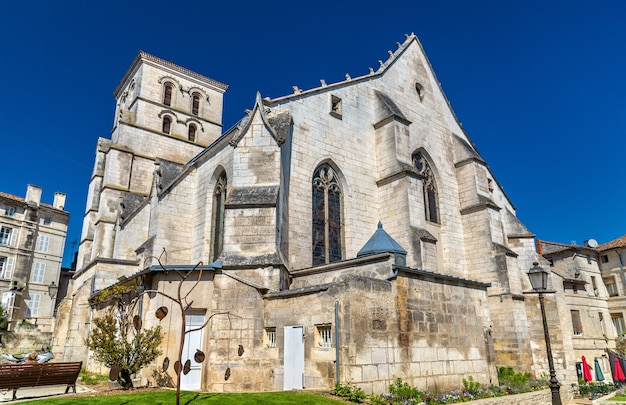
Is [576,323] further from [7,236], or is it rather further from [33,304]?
[7,236]

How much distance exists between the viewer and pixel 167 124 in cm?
3006

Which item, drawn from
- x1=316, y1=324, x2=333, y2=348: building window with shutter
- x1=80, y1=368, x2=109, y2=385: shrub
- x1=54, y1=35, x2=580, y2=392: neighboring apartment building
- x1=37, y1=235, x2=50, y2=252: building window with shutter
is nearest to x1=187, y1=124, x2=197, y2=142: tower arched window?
x1=54, y1=35, x2=580, y2=392: neighboring apartment building

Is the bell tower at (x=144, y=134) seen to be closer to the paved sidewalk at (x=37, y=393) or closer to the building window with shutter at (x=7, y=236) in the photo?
the building window with shutter at (x=7, y=236)

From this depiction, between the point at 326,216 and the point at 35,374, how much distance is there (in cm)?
969

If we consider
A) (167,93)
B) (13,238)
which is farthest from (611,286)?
(13,238)

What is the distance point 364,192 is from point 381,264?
6129 millimetres

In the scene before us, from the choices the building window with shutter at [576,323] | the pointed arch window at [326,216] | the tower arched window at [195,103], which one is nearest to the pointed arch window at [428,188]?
the pointed arch window at [326,216]

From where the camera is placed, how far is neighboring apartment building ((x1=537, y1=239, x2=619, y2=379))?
101 ft

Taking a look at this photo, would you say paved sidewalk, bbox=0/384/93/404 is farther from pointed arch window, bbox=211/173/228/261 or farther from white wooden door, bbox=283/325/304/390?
pointed arch window, bbox=211/173/228/261

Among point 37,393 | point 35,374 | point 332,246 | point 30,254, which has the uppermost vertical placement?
point 30,254

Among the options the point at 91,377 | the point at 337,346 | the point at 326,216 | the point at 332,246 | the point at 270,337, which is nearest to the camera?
the point at 337,346

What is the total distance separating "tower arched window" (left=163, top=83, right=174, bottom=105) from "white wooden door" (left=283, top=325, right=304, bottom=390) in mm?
24568

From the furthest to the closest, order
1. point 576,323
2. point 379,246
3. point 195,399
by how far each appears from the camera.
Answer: point 576,323 < point 379,246 < point 195,399

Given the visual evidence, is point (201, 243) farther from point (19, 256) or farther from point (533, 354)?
point (19, 256)
